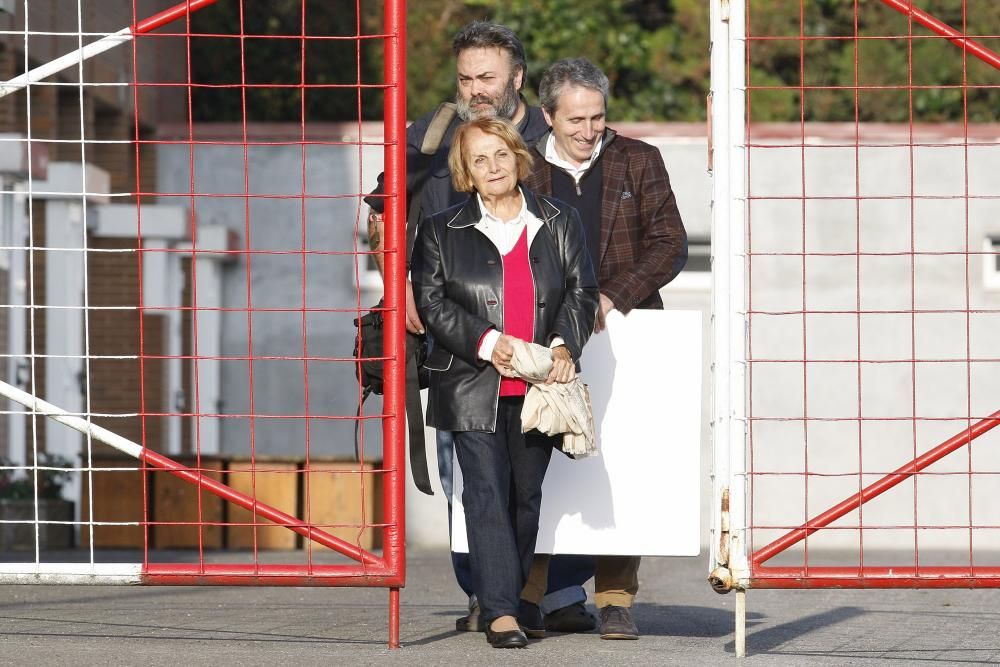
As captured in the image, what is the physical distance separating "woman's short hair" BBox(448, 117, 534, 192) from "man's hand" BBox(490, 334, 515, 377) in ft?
1.89

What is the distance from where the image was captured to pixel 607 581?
6.38 m

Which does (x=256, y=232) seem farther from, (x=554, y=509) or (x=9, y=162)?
(x=554, y=509)

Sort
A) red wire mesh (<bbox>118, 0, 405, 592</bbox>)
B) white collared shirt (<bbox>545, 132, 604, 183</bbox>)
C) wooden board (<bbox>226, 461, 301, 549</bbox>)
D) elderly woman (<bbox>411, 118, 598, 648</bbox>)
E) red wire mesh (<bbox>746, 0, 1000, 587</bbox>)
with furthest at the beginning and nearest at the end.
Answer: red wire mesh (<bbox>746, 0, 1000, 587</bbox>) → red wire mesh (<bbox>118, 0, 405, 592</bbox>) → wooden board (<bbox>226, 461, 301, 549</bbox>) → white collared shirt (<bbox>545, 132, 604, 183</bbox>) → elderly woman (<bbox>411, 118, 598, 648</bbox>)

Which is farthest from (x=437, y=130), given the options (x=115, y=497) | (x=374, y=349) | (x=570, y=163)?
(x=115, y=497)

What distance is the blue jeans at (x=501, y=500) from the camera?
19.3ft

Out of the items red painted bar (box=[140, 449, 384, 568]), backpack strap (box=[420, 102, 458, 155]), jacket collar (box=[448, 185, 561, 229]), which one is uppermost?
backpack strap (box=[420, 102, 458, 155])

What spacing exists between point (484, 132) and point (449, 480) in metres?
1.19

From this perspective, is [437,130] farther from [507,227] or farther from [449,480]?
[449,480]

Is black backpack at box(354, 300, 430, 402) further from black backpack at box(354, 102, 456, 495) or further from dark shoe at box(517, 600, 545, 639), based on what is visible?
dark shoe at box(517, 600, 545, 639)

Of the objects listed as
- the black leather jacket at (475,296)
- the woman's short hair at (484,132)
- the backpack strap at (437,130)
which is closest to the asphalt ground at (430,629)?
the black leather jacket at (475,296)

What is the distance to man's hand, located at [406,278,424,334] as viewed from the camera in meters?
6.10

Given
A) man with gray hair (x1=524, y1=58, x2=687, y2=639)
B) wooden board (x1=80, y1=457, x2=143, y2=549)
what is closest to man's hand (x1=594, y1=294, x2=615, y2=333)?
man with gray hair (x1=524, y1=58, x2=687, y2=639)

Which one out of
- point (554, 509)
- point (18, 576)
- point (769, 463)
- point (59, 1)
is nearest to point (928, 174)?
point (769, 463)

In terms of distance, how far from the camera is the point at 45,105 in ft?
42.2
